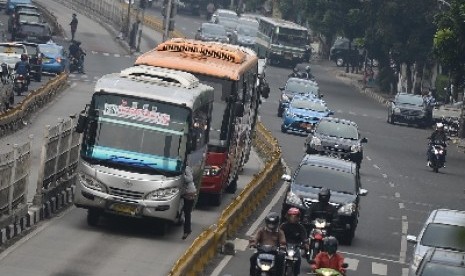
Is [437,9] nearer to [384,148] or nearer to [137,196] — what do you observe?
[384,148]

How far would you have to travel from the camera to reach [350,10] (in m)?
94.2

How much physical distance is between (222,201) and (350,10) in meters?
59.4

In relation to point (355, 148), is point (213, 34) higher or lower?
lower

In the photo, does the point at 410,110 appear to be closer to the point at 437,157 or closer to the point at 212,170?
the point at 437,157

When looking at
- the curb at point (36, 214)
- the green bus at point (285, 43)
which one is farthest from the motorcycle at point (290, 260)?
the green bus at point (285, 43)

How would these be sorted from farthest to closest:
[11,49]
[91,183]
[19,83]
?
[11,49], [19,83], [91,183]

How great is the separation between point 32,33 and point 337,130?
36564 mm

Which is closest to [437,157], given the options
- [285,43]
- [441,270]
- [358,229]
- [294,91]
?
[294,91]

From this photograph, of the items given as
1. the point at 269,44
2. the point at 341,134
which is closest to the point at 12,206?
the point at 341,134

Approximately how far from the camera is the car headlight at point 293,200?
30.5 meters

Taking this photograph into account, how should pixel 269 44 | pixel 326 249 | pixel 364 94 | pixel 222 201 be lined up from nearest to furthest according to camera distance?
pixel 326 249 → pixel 222 201 → pixel 364 94 → pixel 269 44

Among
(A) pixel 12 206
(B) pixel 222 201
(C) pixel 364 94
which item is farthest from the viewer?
(C) pixel 364 94

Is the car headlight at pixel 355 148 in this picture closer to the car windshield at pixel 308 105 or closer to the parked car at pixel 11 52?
the car windshield at pixel 308 105

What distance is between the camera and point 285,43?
101 meters
